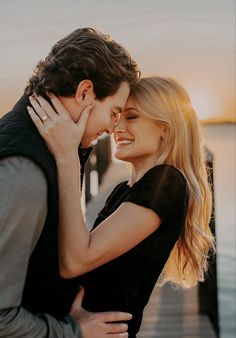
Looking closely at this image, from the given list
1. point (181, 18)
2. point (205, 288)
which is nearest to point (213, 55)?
point (181, 18)

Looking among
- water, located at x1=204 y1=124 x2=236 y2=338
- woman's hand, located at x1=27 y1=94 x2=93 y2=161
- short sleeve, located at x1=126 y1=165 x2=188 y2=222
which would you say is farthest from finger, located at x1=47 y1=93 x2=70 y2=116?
water, located at x1=204 y1=124 x2=236 y2=338

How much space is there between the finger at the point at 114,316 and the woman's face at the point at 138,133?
658 millimetres

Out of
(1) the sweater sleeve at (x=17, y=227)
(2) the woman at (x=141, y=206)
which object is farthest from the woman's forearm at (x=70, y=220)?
(1) the sweater sleeve at (x=17, y=227)

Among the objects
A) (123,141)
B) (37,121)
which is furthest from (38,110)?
(123,141)

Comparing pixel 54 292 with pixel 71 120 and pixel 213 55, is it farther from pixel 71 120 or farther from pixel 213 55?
pixel 213 55

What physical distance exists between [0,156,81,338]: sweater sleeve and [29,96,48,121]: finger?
26 cm

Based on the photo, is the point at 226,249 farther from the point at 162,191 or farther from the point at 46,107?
the point at 46,107

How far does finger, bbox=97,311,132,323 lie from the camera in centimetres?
249

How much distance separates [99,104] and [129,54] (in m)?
0.24

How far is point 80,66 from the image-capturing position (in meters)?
2.30

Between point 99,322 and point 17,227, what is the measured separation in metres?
0.63

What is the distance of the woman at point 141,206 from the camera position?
2.33 meters

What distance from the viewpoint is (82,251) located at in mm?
2379

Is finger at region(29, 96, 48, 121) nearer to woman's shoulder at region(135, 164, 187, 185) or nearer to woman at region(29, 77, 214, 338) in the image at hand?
woman at region(29, 77, 214, 338)
